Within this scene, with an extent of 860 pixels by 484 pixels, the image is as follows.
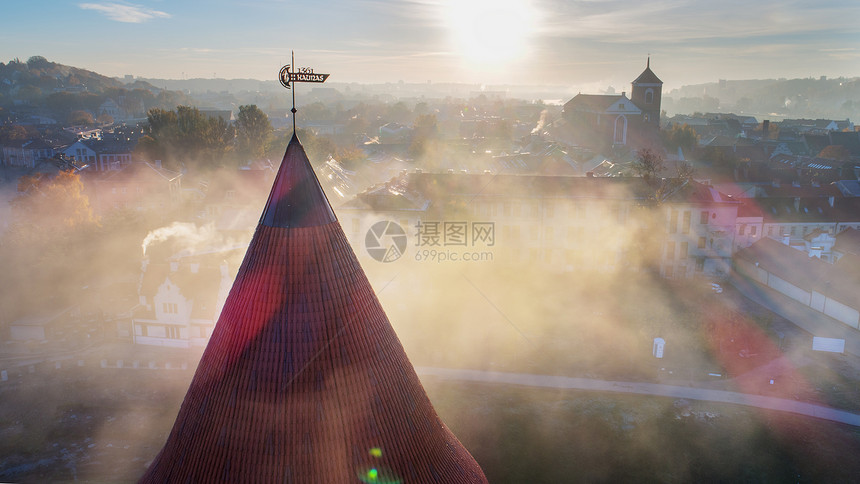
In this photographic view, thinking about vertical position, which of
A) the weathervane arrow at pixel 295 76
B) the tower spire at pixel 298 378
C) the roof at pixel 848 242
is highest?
the weathervane arrow at pixel 295 76

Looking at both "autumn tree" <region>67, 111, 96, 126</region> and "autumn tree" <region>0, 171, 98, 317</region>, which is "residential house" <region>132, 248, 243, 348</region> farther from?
"autumn tree" <region>67, 111, 96, 126</region>

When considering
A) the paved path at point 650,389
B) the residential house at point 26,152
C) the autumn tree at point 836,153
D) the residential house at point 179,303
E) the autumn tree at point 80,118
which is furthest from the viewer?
the autumn tree at point 80,118

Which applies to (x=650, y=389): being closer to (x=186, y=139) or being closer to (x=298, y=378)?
(x=298, y=378)

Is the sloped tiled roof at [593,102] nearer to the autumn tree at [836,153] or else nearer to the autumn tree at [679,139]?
the autumn tree at [679,139]

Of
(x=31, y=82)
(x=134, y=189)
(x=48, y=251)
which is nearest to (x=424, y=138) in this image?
(x=134, y=189)

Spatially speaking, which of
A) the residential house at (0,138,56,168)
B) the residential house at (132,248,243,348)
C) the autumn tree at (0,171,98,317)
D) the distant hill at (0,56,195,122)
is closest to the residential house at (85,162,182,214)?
the autumn tree at (0,171,98,317)

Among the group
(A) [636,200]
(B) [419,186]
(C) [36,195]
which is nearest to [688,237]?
(A) [636,200]

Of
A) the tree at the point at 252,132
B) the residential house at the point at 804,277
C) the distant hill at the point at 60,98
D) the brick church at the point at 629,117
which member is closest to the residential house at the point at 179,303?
the residential house at the point at 804,277
